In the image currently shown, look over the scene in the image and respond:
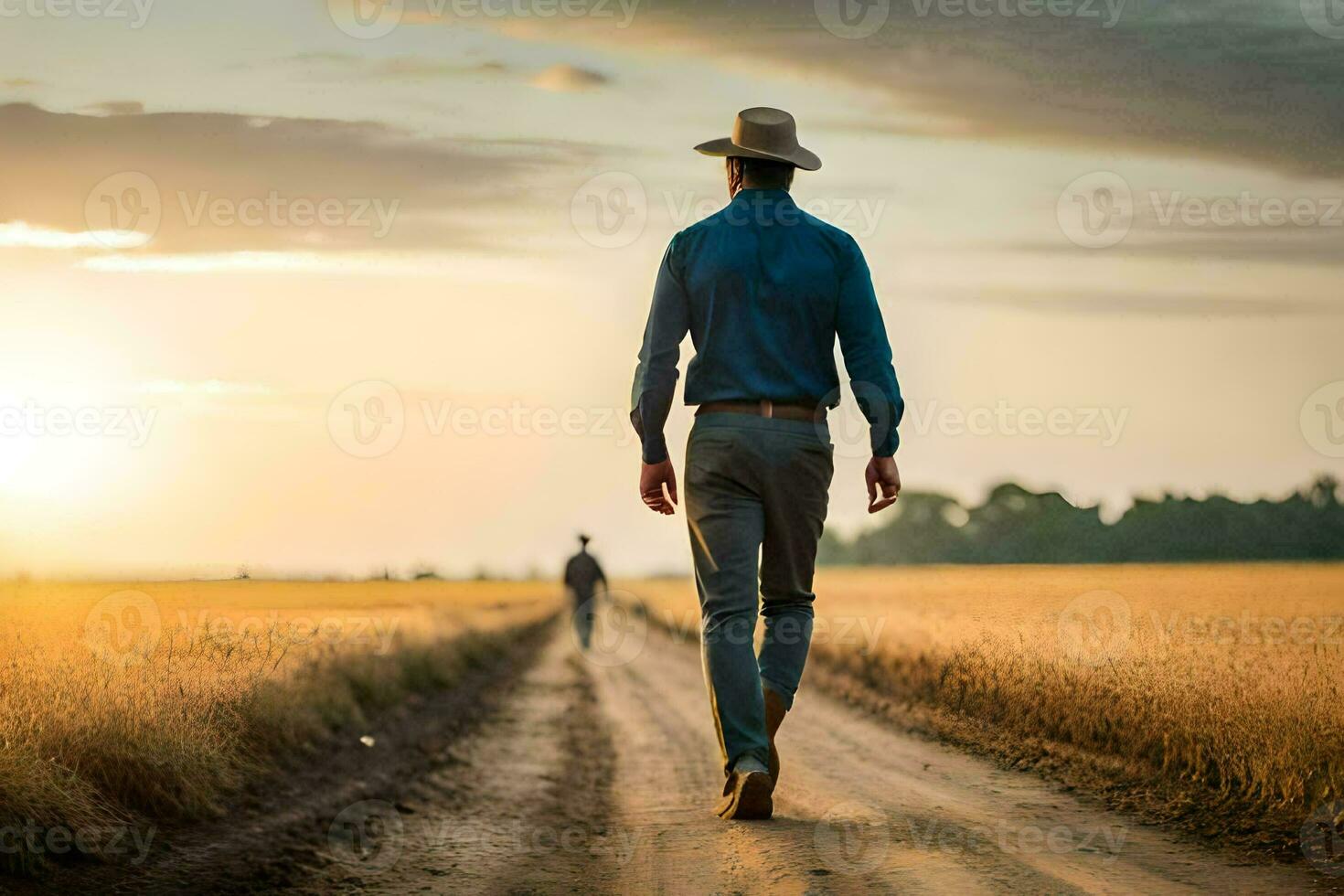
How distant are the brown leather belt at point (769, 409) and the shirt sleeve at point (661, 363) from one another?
0.72ft

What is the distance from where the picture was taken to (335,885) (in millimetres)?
5578

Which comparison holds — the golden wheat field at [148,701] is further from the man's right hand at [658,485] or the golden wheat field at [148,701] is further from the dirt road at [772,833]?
the man's right hand at [658,485]

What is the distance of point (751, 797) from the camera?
5473 mm

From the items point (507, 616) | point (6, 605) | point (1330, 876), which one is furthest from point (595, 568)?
point (1330, 876)

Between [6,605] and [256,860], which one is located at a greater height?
[6,605]

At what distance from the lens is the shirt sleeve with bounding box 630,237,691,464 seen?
5574 mm

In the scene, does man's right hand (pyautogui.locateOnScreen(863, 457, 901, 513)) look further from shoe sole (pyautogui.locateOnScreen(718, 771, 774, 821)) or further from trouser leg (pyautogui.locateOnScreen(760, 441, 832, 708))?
shoe sole (pyautogui.locateOnScreen(718, 771, 774, 821))

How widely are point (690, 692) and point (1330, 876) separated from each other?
1237cm

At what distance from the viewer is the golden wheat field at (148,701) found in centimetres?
611

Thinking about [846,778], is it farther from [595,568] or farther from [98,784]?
[595,568]
